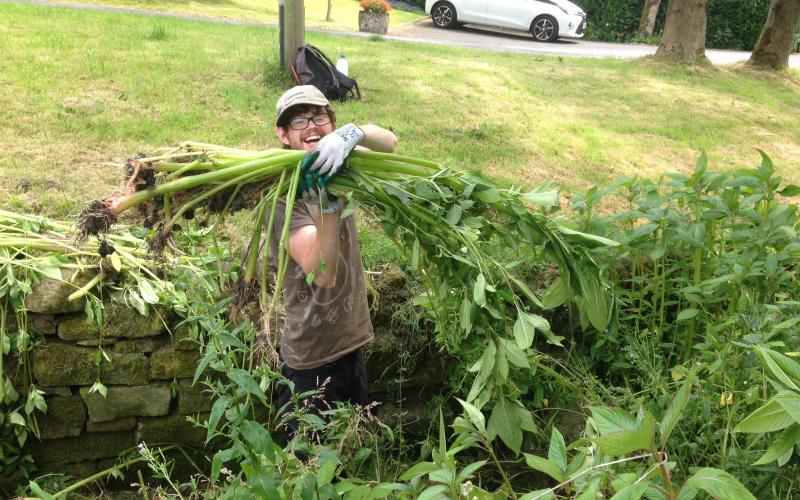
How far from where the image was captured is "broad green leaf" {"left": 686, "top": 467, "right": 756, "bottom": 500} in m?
1.27

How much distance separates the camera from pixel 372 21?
1436 cm

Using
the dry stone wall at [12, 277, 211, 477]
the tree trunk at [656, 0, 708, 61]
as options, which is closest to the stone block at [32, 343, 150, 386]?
the dry stone wall at [12, 277, 211, 477]

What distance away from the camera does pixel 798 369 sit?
1.46 m

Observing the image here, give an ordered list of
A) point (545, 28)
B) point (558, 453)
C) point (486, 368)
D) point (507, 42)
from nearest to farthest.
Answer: point (558, 453)
point (486, 368)
point (507, 42)
point (545, 28)

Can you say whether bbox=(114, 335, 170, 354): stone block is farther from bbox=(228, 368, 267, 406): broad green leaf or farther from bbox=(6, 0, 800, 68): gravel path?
bbox=(6, 0, 800, 68): gravel path

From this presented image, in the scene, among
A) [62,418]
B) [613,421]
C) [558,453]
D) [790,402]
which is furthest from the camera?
[62,418]

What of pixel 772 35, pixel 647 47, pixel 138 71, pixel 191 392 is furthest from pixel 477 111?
pixel 647 47

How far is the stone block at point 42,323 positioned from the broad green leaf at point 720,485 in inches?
117

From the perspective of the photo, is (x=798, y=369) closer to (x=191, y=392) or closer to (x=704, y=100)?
(x=191, y=392)

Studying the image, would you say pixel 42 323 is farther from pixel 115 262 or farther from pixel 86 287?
pixel 115 262

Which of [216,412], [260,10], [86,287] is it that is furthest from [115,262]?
[260,10]

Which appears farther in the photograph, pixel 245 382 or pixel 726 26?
pixel 726 26

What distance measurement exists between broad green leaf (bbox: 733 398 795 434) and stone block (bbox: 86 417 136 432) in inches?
117

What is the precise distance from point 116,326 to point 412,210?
1.80 m
